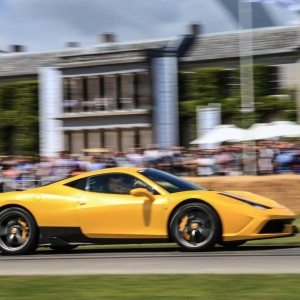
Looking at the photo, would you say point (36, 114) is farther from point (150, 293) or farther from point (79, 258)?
point (150, 293)

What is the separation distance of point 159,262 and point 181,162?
41.6 feet

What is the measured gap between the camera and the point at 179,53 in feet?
139

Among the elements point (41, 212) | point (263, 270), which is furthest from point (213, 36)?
point (263, 270)

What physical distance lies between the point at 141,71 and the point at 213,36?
4.17 meters

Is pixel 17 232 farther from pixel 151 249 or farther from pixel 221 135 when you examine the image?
pixel 221 135

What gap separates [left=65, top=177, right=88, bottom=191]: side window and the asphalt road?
0.94 metres

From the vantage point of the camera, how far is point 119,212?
36.3ft

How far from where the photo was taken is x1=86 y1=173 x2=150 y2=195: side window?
11281mm

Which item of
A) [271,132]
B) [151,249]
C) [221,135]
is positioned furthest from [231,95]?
[151,249]

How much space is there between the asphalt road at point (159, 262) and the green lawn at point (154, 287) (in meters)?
0.57

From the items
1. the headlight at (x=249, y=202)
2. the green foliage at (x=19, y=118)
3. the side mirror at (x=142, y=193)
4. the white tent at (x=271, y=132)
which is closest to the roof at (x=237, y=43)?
the green foliage at (x=19, y=118)

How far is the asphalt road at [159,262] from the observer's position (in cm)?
873

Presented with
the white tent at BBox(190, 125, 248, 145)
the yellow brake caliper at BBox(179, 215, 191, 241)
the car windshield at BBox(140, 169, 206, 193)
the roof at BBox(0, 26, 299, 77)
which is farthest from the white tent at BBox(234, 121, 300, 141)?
the yellow brake caliper at BBox(179, 215, 191, 241)

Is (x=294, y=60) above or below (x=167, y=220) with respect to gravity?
above
